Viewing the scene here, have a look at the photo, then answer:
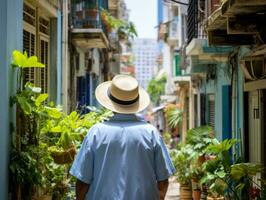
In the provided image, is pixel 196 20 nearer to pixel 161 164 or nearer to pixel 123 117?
pixel 123 117

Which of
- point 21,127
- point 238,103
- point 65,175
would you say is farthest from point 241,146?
point 21,127

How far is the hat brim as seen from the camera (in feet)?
15.6

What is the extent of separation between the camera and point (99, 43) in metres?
14.7

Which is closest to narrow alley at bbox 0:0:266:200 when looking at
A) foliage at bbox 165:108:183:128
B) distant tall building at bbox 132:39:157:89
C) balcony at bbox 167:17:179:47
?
foliage at bbox 165:108:183:128

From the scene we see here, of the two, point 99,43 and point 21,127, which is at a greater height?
point 99,43

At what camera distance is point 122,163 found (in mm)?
4508

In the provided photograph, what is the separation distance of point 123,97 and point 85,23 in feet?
30.0

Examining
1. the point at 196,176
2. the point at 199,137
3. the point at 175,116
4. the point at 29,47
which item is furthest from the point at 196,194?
the point at 175,116

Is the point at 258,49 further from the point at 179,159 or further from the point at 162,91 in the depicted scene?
the point at 162,91

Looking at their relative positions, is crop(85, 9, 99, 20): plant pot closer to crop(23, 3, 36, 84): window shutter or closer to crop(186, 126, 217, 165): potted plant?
crop(186, 126, 217, 165): potted plant

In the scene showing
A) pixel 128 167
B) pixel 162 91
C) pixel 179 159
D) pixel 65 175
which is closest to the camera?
pixel 128 167

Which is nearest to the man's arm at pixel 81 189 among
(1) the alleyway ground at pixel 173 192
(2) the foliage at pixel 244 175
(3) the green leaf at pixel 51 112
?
(3) the green leaf at pixel 51 112

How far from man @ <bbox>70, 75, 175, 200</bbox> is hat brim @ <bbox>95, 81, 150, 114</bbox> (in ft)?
0.15

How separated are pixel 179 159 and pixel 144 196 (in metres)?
8.94
